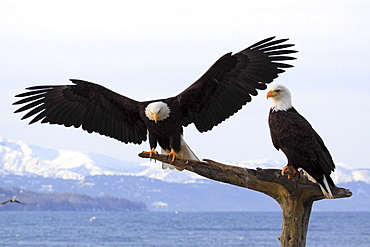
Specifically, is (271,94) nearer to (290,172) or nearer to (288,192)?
(290,172)

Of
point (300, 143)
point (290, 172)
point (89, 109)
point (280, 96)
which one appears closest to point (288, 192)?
point (290, 172)

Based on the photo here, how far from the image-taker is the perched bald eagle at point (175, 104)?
7.97 m

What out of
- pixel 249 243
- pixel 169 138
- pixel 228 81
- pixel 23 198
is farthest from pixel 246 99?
pixel 23 198

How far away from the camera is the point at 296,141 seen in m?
7.06

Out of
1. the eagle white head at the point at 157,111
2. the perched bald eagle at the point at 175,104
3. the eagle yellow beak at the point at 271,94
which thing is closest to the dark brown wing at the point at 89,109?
the perched bald eagle at the point at 175,104

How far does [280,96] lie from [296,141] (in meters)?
0.65

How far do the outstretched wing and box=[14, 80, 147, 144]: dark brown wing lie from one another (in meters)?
0.71

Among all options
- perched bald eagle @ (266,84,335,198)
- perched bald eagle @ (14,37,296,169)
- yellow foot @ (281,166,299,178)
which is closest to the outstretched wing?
perched bald eagle @ (14,37,296,169)

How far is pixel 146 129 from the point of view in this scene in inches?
338

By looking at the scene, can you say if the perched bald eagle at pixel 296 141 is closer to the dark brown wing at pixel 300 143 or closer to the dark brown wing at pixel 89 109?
the dark brown wing at pixel 300 143

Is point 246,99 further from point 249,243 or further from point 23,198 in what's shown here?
point 23,198

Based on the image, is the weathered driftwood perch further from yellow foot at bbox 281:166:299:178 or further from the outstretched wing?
the outstretched wing

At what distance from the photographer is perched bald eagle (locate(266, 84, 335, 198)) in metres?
6.80

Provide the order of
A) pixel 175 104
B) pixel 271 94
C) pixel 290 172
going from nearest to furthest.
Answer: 1. pixel 290 172
2. pixel 271 94
3. pixel 175 104
